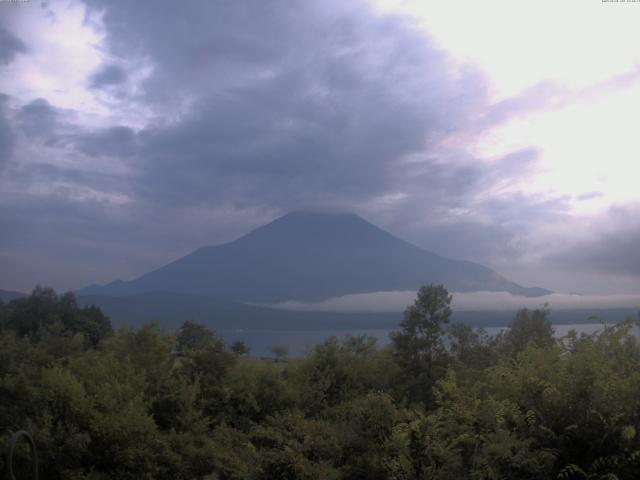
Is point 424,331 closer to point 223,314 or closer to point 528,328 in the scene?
point 528,328

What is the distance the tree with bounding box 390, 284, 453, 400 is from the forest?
33 millimetres

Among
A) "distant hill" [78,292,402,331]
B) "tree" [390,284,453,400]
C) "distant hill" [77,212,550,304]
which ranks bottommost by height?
"distant hill" [78,292,402,331]

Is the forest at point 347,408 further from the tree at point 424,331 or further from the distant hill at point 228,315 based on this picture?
the distant hill at point 228,315

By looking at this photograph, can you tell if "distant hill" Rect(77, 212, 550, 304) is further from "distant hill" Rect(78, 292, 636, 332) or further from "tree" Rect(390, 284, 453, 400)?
"tree" Rect(390, 284, 453, 400)

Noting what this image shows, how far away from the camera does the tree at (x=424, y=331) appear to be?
13.5 metres

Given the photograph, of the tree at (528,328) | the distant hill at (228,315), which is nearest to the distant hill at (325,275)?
the distant hill at (228,315)

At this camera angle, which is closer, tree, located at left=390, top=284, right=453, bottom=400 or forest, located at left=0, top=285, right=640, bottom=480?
forest, located at left=0, top=285, right=640, bottom=480

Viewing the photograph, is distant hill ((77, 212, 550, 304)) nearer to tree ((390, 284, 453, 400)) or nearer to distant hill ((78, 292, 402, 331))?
distant hill ((78, 292, 402, 331))

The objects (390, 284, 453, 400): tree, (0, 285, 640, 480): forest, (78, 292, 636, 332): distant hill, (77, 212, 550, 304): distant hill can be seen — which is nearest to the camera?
(0, 285, 640, 480): forest

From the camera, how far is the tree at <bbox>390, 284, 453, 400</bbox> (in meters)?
13.5

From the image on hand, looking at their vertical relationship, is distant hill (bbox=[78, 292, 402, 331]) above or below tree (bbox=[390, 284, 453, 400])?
below

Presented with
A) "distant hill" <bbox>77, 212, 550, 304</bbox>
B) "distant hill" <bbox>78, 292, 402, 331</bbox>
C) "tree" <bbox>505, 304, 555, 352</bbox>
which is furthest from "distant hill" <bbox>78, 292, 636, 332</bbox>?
"tree" <bbox>505, 304, 555, 352</bbox>

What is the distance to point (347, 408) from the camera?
1089cm

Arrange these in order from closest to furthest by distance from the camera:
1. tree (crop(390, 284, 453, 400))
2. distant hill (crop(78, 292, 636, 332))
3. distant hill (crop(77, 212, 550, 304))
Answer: tree (crop(390, 284, 453, 400)), distant hill (crop(78, 292, 636, 332)), distant hill (crop(77, 212, 550, 304))
